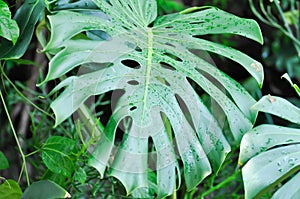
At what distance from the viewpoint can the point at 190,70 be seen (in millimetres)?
700

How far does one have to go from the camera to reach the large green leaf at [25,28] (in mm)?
715

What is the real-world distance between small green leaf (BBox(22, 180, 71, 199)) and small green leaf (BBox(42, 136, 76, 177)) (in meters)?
0.06

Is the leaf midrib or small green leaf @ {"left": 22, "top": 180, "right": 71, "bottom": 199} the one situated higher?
the leaf midrib

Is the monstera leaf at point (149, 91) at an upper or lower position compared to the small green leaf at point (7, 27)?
lower

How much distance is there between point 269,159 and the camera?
62 cm

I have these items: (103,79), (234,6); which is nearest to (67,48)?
(103,79)

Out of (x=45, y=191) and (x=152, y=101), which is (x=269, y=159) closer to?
(x=152, y=101)

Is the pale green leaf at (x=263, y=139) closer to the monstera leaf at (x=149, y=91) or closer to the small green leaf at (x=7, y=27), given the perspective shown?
the monstera leaf at (x=149, y=91)

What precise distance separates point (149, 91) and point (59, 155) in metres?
0.21

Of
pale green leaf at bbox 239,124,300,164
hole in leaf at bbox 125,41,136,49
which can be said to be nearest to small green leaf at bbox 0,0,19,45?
hole in leaf at bbox 125,41,136,49

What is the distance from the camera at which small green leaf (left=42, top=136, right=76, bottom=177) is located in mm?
753

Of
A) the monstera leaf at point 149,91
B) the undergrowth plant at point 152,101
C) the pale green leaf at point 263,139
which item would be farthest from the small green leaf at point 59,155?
the pale green leaf at point 263,139

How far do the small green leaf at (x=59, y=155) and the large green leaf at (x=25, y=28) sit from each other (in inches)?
6.1

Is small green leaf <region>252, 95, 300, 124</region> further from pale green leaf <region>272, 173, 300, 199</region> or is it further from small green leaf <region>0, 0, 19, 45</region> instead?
small green leaf <region>0, 0, 19, 45</region>
